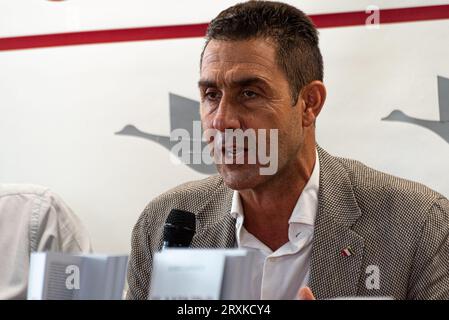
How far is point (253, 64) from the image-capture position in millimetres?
1177

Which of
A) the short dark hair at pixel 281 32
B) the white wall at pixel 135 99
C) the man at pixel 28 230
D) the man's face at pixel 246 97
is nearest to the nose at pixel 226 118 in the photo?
the man's face at pixel 246 97

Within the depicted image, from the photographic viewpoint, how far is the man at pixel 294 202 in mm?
1141

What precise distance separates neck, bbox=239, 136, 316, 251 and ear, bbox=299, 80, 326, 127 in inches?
2.8

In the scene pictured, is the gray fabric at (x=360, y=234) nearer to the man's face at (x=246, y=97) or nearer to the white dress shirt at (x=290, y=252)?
the white dress shirt at (x=290, y=252)

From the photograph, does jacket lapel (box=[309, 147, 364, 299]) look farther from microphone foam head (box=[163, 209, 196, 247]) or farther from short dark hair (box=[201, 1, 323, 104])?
microphone foam head (box=[163, 209, 196, 247])

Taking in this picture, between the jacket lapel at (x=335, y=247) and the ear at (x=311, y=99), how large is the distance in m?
0.14

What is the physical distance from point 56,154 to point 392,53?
874 mm

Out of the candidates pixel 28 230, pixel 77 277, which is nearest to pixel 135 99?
pixel 28 230

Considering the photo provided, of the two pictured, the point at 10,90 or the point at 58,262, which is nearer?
the point at 58,262

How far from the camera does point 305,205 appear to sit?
1.23m

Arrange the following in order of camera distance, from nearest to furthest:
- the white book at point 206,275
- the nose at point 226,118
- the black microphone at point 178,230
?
1. the white book at point 206,275
2. the black microphone at point 178,230
3. the nose at point 226,118

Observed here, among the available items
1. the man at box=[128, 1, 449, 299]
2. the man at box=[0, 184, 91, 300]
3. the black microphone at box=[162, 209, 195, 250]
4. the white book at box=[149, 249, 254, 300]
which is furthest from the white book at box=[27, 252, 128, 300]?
the man at box=[0, 184, 91, 300]
